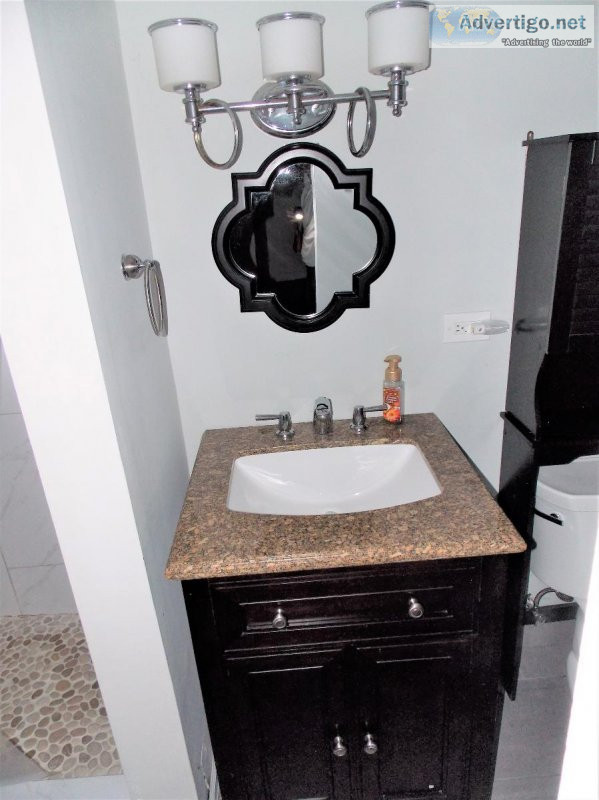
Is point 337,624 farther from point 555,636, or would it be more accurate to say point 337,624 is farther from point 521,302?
point 555,636

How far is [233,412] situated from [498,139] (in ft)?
3.41

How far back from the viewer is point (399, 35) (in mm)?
1066

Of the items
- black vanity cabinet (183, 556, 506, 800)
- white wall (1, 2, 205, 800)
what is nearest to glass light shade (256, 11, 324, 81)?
white wall (1, 2, 205, 800)

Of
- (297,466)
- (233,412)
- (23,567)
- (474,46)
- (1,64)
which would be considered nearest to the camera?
(1,64)

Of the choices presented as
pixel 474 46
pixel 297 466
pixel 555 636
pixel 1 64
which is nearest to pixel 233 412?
pixel 297 466

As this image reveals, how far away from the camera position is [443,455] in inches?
52.3

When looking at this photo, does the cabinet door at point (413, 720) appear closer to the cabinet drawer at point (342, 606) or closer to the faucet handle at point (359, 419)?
the cabinet drawer at point (342, 606)

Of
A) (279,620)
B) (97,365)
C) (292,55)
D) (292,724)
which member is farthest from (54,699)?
(292,55)

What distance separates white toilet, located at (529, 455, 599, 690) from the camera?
148 cm

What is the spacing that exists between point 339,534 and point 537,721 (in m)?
1.17

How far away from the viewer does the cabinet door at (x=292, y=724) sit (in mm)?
1109

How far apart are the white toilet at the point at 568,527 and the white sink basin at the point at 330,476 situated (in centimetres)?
48

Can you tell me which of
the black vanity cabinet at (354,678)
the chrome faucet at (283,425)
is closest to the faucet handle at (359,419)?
the chrome faucet at (283,425)

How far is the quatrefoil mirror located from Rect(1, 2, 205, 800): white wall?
0.26 metres
